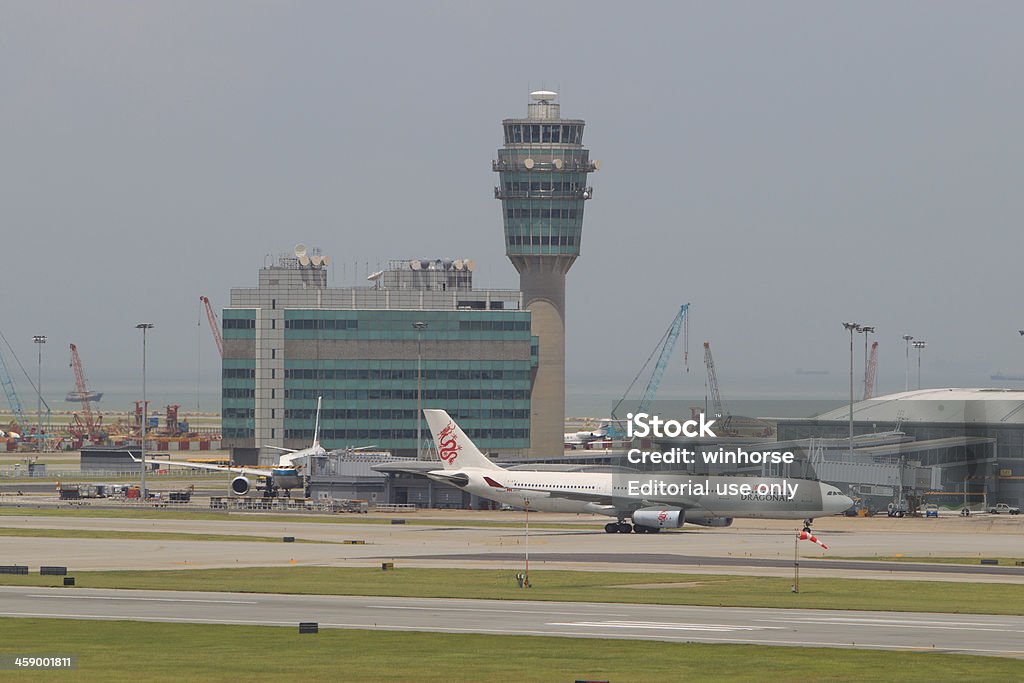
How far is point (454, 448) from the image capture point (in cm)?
13112

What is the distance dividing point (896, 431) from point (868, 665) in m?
126

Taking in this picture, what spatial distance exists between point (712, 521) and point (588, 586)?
50776mm

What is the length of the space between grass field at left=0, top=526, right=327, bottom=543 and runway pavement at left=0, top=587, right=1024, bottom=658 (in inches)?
1620

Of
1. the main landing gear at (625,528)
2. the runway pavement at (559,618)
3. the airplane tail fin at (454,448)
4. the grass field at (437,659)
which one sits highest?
the airplane tail fin at (454,448)

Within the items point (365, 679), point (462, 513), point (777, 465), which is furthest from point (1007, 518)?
point (365, 679)

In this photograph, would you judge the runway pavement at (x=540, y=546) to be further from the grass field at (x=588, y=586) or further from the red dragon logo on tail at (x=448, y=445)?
the red dragon logo on tail at (x=448, y=445)

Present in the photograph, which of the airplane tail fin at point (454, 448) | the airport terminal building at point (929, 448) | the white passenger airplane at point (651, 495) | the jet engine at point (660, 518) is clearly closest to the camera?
the jet engine at point (660, 518)

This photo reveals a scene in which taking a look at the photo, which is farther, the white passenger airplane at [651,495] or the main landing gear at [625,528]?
the main landing gear at [625,528]

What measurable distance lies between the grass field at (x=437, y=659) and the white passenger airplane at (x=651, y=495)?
66.3 m

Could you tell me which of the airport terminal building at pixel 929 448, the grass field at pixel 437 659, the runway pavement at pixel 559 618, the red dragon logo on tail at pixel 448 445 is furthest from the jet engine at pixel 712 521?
the grass field at pixel 437 659

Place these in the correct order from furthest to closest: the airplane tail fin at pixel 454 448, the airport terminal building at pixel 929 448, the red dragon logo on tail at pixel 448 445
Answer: the airport terminal building at pixel 929 448, the red dragon logo on tail at pixel 448 445, the airplane tail fin at pixel 454 448

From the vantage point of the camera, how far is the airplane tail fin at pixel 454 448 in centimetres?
13062

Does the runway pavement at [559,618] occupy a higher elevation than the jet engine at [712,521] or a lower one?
lower

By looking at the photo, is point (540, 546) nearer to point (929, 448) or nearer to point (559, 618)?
point (559, 618)
